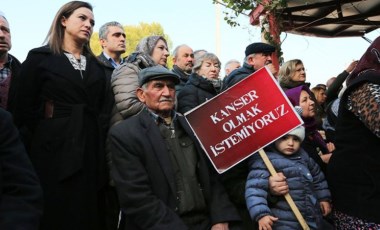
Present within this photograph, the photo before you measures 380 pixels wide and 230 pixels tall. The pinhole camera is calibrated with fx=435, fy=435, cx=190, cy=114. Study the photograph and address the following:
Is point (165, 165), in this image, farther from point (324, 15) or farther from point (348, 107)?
point (324, 15)

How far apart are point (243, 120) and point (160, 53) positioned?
5.61ft

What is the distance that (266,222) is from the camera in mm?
2889

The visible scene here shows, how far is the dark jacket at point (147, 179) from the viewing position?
2.63 metres

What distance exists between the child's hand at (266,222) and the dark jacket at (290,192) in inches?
1.1

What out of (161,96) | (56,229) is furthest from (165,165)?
(56,229)

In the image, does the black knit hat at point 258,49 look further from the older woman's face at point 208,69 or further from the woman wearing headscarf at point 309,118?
the woman wearing headscarf at point 309,118

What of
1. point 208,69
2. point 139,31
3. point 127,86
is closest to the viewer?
point 127,86

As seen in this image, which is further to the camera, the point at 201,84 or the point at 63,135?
the point at 201,84

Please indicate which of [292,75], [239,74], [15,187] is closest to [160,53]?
[239,74]

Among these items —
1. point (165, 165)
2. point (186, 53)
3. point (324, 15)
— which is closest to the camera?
point (165, 165)

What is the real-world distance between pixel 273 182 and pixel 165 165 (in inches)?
30.5

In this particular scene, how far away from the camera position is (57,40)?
3541 millimetres

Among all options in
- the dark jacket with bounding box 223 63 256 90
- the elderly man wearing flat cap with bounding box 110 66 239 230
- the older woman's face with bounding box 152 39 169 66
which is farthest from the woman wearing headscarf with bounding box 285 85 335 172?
the older woman's face with bounding box 152 39 169 66

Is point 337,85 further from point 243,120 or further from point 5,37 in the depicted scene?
point 5,37
